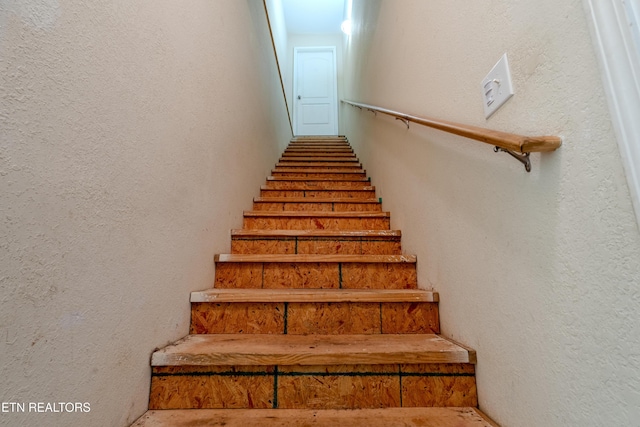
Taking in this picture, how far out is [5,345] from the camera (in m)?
0.50

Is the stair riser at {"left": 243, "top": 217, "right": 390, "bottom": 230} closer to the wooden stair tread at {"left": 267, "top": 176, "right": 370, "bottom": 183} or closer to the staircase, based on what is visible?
the staircase

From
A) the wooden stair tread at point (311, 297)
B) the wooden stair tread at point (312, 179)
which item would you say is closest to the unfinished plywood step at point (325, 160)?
the wooden stair tread at point (312, 179)

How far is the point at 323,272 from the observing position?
55.4 inches

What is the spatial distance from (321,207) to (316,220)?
319 mm

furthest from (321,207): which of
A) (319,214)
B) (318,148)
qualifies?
(318,148)

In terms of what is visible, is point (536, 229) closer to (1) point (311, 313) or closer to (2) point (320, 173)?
(1) point (311, 313)

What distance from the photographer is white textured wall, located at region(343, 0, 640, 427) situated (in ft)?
1.63

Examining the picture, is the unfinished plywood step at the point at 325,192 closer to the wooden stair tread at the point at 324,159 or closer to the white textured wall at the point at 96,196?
the wooden stair tread at the point at 324,159

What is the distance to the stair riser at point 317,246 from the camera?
5.41 feet

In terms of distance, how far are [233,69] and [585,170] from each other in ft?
5.93

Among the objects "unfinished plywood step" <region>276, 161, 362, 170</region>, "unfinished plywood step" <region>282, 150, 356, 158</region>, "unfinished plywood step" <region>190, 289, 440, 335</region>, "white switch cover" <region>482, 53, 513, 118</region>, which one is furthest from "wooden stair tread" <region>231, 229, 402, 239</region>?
"unfinished plywood step" <region>282, 150, 356, 158</region>

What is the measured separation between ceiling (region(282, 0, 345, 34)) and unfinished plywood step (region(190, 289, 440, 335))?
17.5 ft

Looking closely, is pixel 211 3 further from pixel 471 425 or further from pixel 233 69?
pixel 471 425

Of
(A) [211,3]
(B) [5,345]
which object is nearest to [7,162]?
(B) [5,345]
